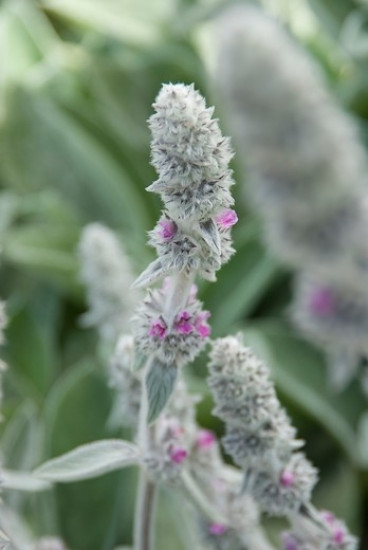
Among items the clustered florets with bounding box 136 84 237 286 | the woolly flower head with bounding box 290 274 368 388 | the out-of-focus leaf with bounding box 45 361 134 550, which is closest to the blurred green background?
the out-of-focus leaf with bounding box 45 361 134 550

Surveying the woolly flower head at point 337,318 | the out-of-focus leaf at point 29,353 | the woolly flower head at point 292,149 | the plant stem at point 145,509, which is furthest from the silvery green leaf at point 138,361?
the out-of-focus leaf at point 29,353

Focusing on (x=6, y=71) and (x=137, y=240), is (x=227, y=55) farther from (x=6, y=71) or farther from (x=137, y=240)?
(x=6, y=71)

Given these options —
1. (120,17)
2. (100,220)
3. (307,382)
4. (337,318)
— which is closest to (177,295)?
(337,318)

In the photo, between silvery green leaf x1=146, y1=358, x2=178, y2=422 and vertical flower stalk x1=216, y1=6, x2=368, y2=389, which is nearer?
silvery green leaf x1=146, y1=358, x2=178, y2=422

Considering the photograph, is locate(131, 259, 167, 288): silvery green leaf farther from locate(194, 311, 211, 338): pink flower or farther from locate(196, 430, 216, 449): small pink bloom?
locate(196, 430, 216, 449): small pink bloom

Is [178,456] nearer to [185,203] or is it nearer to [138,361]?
[138,361]

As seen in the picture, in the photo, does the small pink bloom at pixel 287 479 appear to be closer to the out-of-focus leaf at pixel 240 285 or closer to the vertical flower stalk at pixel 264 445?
the vertical flower stalk at pixel 264 445

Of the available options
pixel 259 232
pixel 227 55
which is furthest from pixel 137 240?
pixel 227 55
